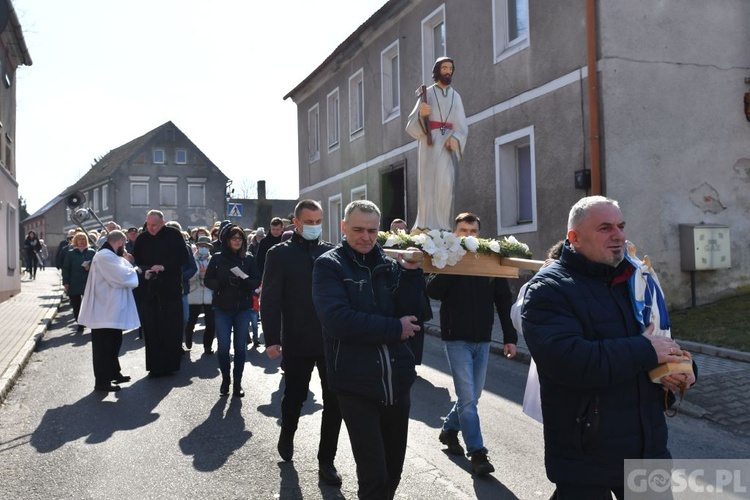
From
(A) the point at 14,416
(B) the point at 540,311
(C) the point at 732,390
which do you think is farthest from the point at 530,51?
(B) the point at 540,311

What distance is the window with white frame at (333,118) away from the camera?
24.5 metres

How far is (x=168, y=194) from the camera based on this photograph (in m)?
56.9

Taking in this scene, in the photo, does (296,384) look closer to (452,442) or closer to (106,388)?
(452,442)

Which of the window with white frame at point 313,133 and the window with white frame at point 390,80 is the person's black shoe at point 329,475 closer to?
the window with white frame at point 390,80

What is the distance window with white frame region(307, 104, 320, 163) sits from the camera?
26.5 meters

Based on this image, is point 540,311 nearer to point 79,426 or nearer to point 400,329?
point 400,329

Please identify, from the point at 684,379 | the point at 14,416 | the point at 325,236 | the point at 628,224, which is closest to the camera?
the point at 684,379

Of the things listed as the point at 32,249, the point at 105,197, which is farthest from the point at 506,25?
the point at 105,197

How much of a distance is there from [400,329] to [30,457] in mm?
3816

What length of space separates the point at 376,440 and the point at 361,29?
60.8 ft

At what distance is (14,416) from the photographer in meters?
7.14

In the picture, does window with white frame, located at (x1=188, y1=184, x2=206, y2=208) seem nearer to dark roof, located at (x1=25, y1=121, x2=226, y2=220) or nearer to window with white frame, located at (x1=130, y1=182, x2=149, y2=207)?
dark roof, located at (x1=25, y1=121, x2=226, y2=220)

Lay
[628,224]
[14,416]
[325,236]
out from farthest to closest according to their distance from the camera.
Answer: [325,236]
[628,224]
[14,416]

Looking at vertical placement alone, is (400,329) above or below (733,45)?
below
